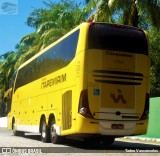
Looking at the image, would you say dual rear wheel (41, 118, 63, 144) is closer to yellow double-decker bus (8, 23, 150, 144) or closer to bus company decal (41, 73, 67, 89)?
yellow double-decker bus (8, 23, 150, 144)

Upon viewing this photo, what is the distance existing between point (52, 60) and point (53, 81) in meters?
0.94

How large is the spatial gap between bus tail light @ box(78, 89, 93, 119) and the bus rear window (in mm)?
1574

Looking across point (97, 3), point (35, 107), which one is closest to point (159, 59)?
point (97, 3)

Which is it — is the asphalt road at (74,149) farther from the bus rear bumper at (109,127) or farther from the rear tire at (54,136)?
the bus rear bumper at (109,127)

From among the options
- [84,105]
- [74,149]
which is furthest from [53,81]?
[74,149]

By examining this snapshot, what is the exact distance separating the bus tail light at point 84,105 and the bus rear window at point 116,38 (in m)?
1.57

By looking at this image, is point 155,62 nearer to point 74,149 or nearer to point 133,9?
point 133,9

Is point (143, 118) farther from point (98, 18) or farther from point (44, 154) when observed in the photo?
point (98, 18)

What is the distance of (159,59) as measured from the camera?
1179 inches

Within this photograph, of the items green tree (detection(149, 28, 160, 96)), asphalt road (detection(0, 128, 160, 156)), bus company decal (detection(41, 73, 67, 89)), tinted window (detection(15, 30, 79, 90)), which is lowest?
asphalt road (detection(0, 128, 160, 156))

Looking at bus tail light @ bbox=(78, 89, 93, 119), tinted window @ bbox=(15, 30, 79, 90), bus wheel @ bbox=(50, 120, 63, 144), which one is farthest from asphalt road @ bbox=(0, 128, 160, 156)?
tinted window @ bbox=(15, 30, 79, 90)

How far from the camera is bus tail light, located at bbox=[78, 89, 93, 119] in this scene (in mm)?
12656

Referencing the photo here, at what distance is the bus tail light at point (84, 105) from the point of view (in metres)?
12.7

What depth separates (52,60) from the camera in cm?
1595
